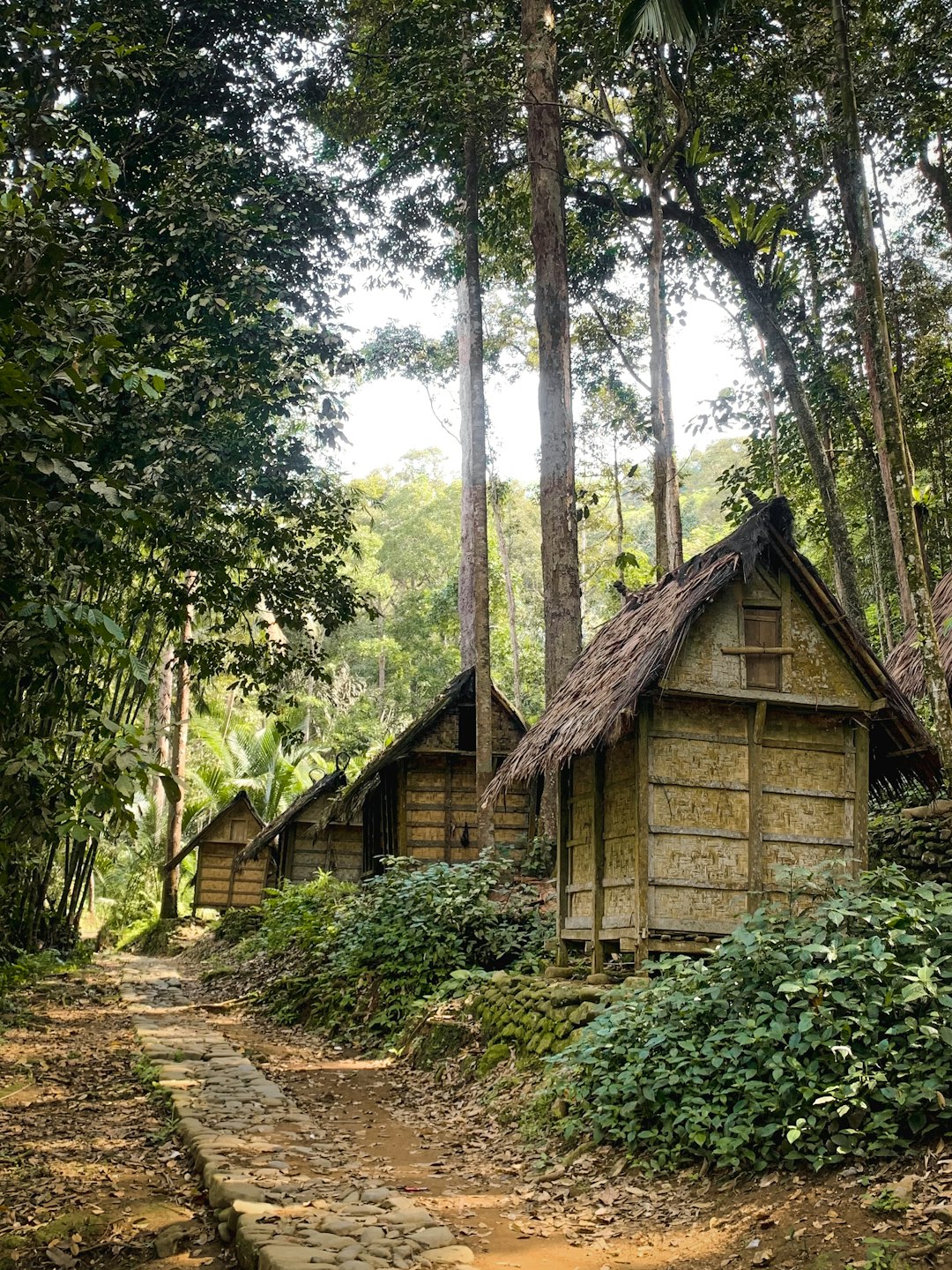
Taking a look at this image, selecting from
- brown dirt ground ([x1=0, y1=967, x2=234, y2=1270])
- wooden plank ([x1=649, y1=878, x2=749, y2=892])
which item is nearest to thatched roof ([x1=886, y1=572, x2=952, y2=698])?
wooden plank ([x1=649, y1=878, x2=749, y2=892])

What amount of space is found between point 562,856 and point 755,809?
2.29 meters

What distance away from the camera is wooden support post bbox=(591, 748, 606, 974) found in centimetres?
884

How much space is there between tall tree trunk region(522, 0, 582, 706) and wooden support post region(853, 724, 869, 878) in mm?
4378

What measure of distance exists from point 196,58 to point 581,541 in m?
27.7

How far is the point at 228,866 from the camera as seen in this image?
89.2ft

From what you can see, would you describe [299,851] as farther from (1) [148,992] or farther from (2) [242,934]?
(1) [148,992]

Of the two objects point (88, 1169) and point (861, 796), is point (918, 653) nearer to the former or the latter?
point (861, 796)

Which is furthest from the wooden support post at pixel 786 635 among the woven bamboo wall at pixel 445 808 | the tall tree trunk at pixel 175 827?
the tall tree trunk at pixel 175 827

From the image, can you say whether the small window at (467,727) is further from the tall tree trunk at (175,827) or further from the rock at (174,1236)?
the rock at (174,1236)

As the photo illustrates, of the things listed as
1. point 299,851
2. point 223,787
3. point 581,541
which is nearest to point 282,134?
point 299,851

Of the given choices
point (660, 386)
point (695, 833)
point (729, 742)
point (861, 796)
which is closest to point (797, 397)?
point (660, 386)

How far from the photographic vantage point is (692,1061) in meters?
5.61

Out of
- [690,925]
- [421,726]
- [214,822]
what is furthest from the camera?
[214,822]

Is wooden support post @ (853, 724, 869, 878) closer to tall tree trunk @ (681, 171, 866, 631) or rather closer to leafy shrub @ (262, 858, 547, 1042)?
leafy shrub @ (262, 858, 547, 1042)
